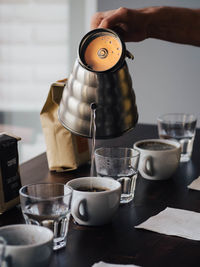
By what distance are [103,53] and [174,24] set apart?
25.6 inches

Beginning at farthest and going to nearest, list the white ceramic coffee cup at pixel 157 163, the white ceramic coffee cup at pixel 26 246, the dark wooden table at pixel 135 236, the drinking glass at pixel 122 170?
the white ceramic coffee cup at pixel 157 163 < the drinking glass at pixel 122 170 < the dark wooden table at pixel 135 236 < the white ceramic coffee cup at pixel 26 246

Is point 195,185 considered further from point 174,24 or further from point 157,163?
point 174,24

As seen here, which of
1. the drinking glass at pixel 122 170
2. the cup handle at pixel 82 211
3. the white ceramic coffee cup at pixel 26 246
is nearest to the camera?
the white ceramic coffee cup at pixel 26 246

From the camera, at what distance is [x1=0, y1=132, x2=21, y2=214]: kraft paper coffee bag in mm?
877

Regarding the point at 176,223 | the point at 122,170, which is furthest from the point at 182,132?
the point at 176,223

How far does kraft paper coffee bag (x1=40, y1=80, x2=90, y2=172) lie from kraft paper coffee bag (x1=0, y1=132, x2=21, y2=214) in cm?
23

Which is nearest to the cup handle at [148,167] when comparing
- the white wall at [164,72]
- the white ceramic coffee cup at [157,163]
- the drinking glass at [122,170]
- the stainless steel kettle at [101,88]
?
the white ceramic coffee cup at [157,163]

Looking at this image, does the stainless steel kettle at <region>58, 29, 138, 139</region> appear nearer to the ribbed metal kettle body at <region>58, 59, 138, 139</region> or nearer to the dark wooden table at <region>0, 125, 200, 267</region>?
the ribbed metal kettle body at <region>58, 59, 138, 139</region>

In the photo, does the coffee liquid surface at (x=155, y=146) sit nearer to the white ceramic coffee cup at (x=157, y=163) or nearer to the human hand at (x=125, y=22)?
the white ceramic coffee cup at (x=157, y=163)

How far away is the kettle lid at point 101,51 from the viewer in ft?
2.74

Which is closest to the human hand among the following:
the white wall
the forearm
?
the forearm

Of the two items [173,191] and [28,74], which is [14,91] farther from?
[173,191]

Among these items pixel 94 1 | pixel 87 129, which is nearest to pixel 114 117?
pixel 87 129

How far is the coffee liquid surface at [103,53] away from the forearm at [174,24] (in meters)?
0.44
